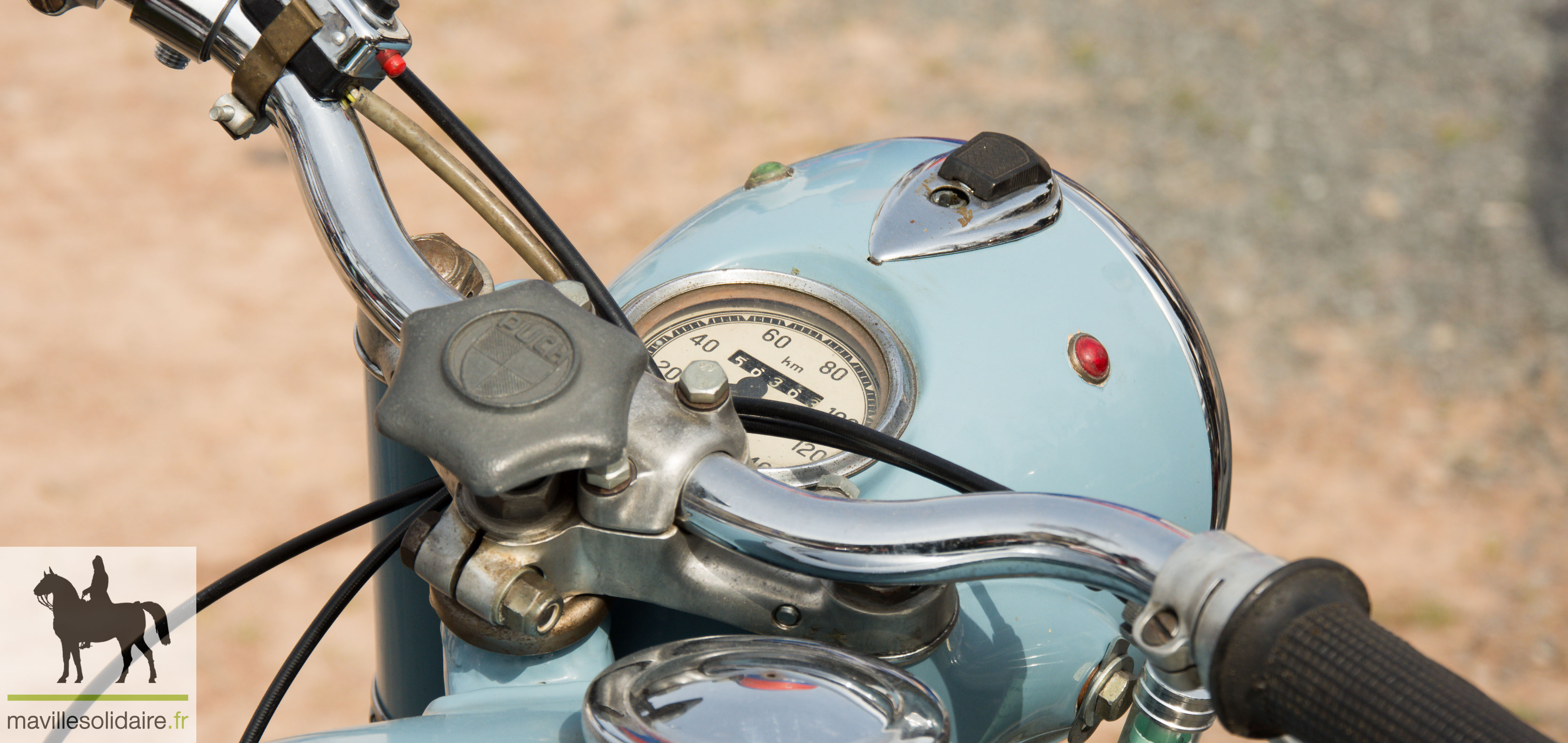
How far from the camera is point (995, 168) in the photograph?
1.26 m

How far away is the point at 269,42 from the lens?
3.19 ft

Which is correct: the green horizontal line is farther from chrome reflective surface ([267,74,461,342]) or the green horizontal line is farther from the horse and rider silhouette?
chrome reflective surface ([267,74,461,342])

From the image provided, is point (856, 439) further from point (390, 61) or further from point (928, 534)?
point (390, 61)

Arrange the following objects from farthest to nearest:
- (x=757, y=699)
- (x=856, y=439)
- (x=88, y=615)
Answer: (x=88, y=615)
(x=856, y=439)
(x=757, y=699)

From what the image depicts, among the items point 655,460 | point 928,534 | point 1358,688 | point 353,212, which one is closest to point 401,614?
point 353,212

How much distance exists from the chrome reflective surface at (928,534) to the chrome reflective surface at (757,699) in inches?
2.2

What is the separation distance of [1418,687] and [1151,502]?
54 cm

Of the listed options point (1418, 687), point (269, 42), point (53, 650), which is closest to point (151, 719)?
point (269, 42)

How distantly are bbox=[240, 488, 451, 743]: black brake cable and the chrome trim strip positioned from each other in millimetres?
680

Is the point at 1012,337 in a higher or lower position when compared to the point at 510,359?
higher

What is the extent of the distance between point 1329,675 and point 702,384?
384 millimetres

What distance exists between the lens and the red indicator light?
1.15 metres

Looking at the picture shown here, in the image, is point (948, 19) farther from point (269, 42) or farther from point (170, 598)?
point (269, 42)

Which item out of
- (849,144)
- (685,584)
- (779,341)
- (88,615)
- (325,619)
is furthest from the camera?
(849,144)
